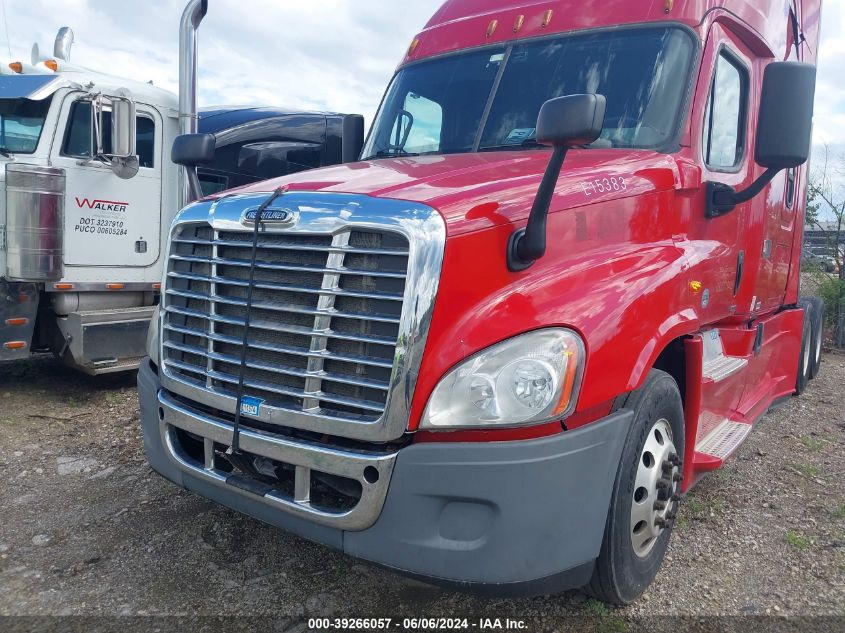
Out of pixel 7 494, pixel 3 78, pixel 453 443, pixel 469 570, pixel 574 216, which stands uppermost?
pixel 3 78

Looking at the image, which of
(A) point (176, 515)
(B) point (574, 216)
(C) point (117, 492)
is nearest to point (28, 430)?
(C) point (117, 492)

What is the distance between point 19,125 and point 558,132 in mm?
5153

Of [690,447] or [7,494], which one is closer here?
[690,447]

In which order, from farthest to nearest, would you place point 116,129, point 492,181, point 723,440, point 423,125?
point 116,129
point 423,125
point 723,440
point 492,181

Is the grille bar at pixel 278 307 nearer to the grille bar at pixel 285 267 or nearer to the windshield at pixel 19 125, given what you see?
the grille bar at pixel 285 267

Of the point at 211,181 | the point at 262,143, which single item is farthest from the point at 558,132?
the point at 262,143

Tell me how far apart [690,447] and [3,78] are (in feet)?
19.8

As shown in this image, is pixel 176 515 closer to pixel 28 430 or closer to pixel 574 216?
pixel 28 430

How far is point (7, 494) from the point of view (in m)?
4.22

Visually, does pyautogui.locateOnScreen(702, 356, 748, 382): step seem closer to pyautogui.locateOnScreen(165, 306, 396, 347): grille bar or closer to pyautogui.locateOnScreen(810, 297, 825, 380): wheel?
pyautogui.locateOnScreen(165, 306, 396, 347): grille bar

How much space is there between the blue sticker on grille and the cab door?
402 cm

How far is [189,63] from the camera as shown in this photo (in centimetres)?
610

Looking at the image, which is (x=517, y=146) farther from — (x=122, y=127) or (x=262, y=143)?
(x=262, y=143)

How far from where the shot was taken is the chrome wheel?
9.56ft
